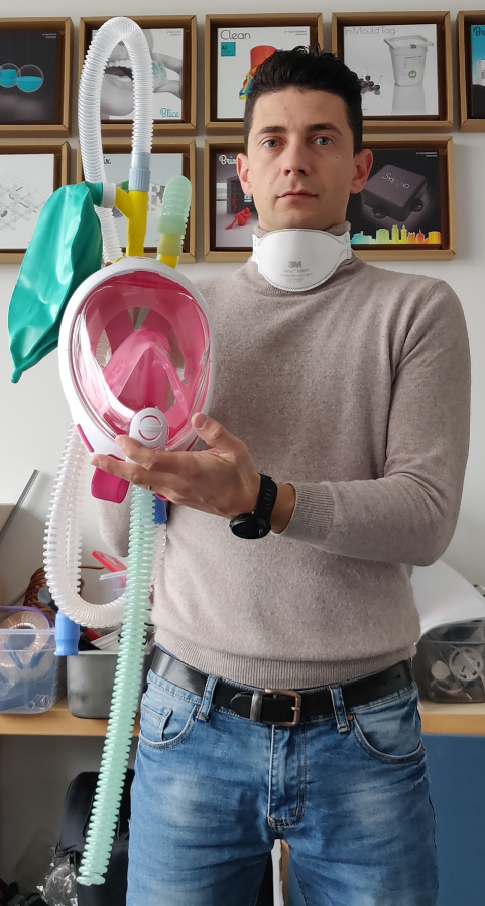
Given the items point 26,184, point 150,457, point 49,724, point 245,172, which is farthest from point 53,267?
point 26,184

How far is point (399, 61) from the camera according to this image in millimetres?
2035

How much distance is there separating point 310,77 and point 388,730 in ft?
2.58

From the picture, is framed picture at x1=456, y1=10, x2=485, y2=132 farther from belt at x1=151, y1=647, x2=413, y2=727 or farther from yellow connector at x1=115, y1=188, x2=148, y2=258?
belt at x1=151, y1=647, x2=413, y2=727

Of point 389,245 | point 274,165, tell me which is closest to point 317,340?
point 274,165

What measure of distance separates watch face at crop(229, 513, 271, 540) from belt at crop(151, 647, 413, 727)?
20 centimetres

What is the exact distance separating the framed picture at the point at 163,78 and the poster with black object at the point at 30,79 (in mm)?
108

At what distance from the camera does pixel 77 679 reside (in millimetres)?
1600

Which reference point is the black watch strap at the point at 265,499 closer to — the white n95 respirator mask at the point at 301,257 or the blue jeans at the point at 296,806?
the blue jeans at the point at 296,806

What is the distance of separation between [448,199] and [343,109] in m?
1.11

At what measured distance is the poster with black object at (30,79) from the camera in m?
2.06

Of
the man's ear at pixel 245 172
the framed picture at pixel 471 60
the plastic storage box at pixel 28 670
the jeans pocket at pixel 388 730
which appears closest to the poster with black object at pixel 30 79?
the framed picture at pixel 471 60

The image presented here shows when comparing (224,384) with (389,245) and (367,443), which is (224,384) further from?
(389,245)

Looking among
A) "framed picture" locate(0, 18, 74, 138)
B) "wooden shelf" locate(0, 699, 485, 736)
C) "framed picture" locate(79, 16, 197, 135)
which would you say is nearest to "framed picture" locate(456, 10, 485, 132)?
"framed picture" locate(79, 16, 197, 135)

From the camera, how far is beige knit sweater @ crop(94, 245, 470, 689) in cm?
79
